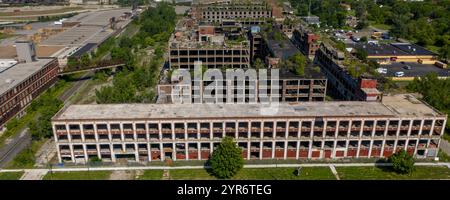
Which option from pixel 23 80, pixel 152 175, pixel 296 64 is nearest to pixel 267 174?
pixel 152 175

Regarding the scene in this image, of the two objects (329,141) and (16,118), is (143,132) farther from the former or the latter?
(16,118)

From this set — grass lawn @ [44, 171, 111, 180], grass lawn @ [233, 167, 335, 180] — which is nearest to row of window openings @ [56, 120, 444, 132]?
grass lawn @ [233, 167, 335, 180]

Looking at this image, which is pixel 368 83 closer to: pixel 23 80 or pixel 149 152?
pixel 149 152

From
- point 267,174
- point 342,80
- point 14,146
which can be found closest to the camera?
point 267,174

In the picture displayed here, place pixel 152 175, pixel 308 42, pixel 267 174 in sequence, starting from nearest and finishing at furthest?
pixel 152 175 → pixel 267 174 → pixel 308 42

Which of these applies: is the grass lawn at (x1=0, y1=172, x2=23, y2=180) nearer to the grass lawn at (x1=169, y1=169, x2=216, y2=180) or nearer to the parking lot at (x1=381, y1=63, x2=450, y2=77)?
the grass lawn at (x1=169, y1=169, x2=216, y2=180)
